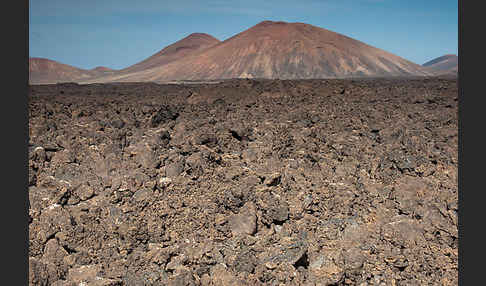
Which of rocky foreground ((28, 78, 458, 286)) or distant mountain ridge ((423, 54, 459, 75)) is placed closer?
rocky foreground ((28, 78, 458, 286))

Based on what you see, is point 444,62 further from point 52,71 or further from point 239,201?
point 239,201

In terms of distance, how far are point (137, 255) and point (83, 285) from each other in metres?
0.69

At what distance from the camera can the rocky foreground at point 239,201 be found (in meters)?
4.36

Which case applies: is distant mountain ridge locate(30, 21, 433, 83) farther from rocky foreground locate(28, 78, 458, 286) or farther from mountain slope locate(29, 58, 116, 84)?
rocky foreground locate(28, 78, 458, 286)

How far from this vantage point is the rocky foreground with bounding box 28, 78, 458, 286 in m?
4.36

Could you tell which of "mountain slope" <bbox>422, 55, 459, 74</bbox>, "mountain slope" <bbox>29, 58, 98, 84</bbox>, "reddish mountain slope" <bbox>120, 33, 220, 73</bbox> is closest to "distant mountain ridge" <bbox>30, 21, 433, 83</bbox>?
"reddish mountain slope" <bbox>120, 33, 220, 73</bbox>

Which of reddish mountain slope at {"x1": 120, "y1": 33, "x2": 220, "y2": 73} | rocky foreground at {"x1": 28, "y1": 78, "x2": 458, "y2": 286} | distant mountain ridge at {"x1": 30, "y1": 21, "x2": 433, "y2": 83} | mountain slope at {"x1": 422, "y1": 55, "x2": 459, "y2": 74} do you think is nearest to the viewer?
rocky foreground at {"x1": 28, "y1": 78, "x2": 458, "y2": 286}

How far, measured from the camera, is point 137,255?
452 cm

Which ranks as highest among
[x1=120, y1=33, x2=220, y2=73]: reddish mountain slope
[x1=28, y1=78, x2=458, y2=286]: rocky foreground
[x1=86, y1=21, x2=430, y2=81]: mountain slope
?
[x1=120, y1=33, x2=220, y2=73]: reddish mountain slope

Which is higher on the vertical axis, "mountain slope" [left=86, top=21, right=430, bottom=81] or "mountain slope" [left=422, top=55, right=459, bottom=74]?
"mountain slope" [left=422, top=55, right=459, bottom=74]

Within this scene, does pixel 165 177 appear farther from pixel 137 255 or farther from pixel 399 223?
pixel 399 223

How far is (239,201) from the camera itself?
17.1 ft

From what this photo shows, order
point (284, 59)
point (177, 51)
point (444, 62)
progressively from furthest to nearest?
1. point (444, 62)
2. point (177, 51)
3. point (284, 59)

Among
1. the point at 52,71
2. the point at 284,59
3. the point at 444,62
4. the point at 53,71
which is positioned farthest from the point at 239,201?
the point at 444,62
